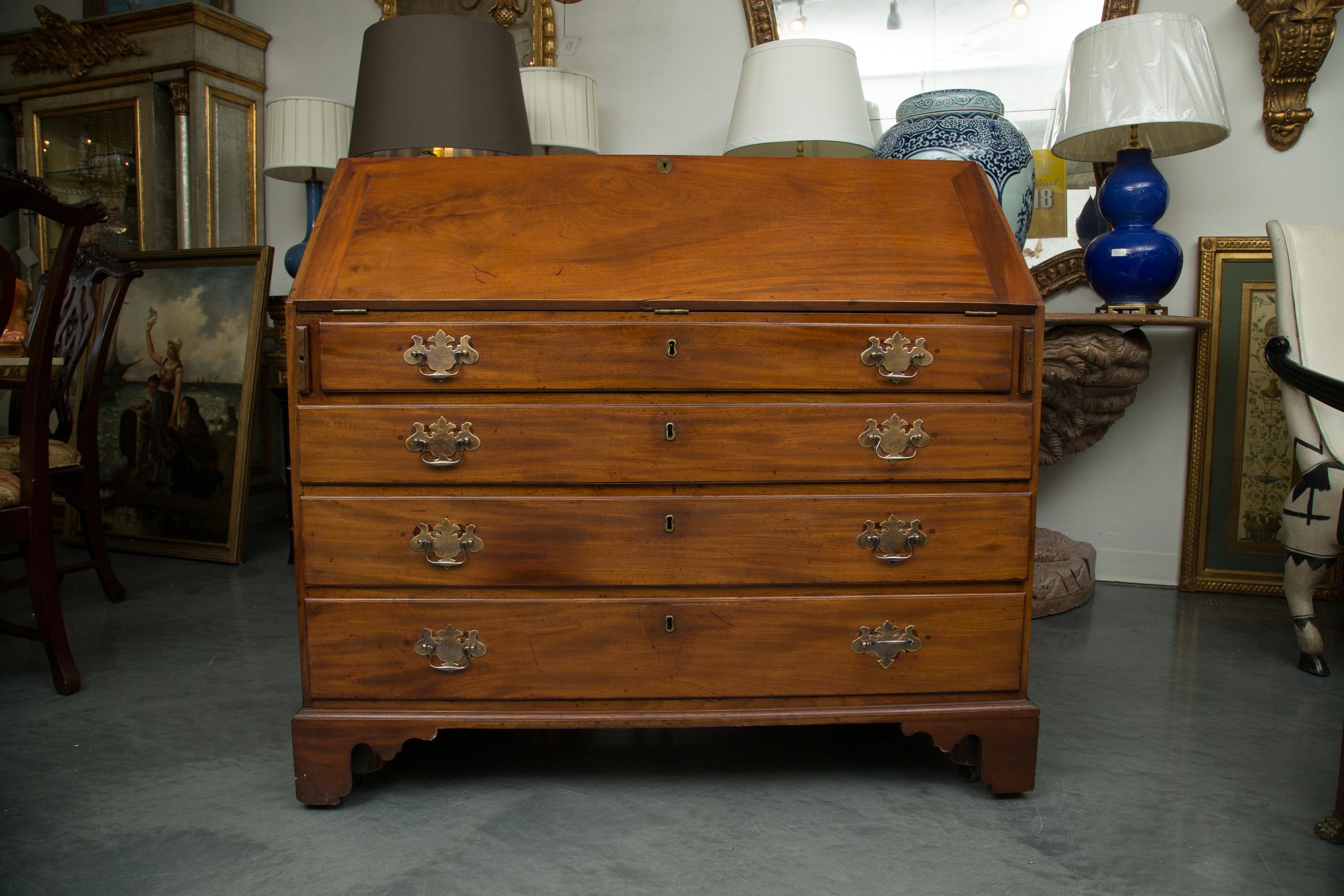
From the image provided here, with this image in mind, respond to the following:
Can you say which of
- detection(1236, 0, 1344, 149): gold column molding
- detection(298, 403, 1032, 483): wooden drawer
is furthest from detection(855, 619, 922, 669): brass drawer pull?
detection(1236, 0, 1344, 149): gold column molding

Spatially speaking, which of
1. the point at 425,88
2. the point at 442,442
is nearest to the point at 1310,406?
the point at 442,442

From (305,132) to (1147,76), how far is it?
3.11 metres

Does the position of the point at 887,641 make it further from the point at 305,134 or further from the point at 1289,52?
the point at 305,134

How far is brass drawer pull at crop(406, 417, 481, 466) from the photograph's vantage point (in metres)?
1.53

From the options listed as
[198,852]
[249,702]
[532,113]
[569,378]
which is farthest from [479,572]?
[532,113]

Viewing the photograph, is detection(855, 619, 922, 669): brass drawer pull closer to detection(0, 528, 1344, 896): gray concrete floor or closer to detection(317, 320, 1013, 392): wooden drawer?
detection(0, 528, 1344, 896): gray concrete floor

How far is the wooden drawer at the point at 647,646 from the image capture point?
5.17ft

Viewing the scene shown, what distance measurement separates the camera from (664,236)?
5.41 feet

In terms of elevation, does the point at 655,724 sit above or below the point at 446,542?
below

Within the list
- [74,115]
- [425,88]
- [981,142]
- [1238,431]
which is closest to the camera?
[425,88]

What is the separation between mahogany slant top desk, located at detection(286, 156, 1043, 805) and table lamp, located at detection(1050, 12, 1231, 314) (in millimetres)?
1161

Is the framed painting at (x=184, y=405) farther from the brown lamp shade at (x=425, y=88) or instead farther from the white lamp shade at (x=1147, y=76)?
the white lamp shade at (x=1147, y=76)

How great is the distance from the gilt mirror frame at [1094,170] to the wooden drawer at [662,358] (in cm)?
156

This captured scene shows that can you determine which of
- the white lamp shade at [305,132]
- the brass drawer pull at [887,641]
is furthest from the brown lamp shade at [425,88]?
the white lamp shade at [305,132]
